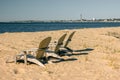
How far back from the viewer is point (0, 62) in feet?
38.8

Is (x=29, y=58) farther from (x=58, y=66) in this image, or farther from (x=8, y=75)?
(x=8, y=75)

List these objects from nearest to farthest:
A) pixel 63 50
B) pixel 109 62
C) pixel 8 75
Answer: pixel 8 75 < pixel 109 62 < pixel 63 50

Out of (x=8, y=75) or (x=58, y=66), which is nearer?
(x=8, y=75)

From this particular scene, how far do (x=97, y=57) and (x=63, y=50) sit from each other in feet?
6.00

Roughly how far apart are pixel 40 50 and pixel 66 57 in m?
2.53

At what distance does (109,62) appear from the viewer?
12.7 meters

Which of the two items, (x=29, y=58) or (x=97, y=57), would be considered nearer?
(x=29, y=58)

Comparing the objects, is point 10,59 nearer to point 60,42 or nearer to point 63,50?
point 60,42

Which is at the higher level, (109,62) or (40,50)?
(40,50)

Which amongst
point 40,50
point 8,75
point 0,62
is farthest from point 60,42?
point 8,75

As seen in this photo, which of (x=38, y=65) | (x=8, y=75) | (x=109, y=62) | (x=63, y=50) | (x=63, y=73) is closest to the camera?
(x=8, y=75)

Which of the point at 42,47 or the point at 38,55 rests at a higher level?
the point at 42,47

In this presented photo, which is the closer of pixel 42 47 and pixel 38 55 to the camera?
pixel 42 47

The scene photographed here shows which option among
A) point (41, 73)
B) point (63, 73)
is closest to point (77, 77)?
point (63, 73)
